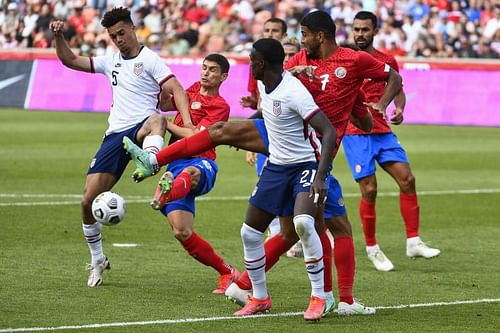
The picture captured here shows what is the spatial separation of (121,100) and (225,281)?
1965 millimetres

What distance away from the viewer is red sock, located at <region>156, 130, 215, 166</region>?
9375 mm

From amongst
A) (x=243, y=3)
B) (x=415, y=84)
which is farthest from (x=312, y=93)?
(x=243, y=3)

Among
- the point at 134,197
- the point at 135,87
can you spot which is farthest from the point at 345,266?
the point at 134,197

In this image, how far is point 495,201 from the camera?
682 inches

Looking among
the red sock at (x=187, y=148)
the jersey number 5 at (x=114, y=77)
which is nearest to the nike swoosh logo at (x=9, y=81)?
the jersey number 5 at (x=114, y=77)

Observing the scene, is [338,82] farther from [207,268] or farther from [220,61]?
[207,268]

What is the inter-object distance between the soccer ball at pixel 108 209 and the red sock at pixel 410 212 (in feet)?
12.4

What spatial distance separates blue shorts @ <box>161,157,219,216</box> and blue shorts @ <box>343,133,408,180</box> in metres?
2.18

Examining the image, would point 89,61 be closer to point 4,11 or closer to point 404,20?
point 404,20

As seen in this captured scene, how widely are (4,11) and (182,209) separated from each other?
31196 millimetres

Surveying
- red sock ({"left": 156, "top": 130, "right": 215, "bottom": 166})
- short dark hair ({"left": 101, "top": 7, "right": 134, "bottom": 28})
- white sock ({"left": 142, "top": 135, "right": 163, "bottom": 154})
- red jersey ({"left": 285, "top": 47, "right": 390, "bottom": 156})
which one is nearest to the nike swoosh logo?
short dark hair ({"left": 101, "top": 7, "right": 134, "bottom": 28})

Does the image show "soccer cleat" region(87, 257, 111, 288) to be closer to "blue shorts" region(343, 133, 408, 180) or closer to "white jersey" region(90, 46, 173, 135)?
"white jersey" region(90, 46, 173, 135)

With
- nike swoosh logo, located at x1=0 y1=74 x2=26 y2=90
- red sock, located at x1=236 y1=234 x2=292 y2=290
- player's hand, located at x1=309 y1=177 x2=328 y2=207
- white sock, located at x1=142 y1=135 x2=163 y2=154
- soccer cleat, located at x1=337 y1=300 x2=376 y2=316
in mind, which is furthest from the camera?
nike swoosh logo, located at x1=0 y1=74 x2=26 y2=90

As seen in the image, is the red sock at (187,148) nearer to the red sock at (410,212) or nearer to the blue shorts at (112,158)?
the blue shorts at (112,158)
